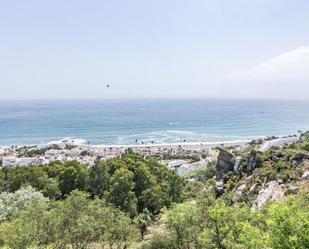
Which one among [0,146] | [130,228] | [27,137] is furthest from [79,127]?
[130,228]

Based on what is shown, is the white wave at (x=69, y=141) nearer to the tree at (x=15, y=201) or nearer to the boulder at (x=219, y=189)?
the boulder at (x=219, y=189)

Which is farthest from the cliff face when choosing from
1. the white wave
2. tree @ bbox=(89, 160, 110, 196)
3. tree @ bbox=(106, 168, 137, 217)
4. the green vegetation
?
the white wave

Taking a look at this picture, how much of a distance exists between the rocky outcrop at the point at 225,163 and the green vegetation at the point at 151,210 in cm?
294

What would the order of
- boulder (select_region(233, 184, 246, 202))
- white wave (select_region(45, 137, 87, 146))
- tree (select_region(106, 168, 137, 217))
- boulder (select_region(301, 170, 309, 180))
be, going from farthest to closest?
white wave (select_region(45, 137, 87, 146)) < tree (select_region(106, 168, 137, 217)) < boulder (select_region(233, 184, 246, 202)) < boulder (select_region(301, 170, 309, 180))

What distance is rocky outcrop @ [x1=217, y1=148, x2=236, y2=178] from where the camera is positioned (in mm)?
41403

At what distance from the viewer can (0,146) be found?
98375 mm

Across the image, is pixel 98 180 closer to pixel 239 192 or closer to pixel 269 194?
pixel 239 192

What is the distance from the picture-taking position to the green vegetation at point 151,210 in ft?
41.7

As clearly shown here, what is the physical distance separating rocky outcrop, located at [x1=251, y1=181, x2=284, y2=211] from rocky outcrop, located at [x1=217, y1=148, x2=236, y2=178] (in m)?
12.4

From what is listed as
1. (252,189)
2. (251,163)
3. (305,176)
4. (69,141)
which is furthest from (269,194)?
(69,141)

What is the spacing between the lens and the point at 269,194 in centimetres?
2712

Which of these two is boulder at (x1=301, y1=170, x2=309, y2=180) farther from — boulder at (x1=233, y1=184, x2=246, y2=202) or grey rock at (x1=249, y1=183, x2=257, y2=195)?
boulder at (x1=233, y1=184, x2=246, y2=202)

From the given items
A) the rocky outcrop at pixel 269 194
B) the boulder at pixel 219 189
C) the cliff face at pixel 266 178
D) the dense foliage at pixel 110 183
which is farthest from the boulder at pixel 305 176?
the dense foliage at pixel 110 183

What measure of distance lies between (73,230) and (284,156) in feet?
70.0
